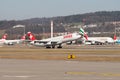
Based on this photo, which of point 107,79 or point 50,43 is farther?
point 50,43

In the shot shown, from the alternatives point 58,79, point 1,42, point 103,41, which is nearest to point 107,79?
point 58,79

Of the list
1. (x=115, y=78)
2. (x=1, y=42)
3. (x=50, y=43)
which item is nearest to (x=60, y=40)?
(x=50, y=43)

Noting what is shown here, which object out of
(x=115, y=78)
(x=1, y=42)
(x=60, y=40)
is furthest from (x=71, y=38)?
(x=115, y=78)

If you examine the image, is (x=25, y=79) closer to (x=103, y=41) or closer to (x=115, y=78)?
(x=115, y=78)

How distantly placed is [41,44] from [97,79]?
263 ft

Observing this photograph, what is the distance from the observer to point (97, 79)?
19.0 metres

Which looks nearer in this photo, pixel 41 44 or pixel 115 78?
pixel 115 78

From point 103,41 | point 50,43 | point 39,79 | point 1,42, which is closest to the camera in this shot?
point 39,79

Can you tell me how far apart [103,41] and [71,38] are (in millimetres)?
67808

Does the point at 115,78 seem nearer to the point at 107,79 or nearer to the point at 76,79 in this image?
the point at 107,79

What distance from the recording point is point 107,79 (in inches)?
750

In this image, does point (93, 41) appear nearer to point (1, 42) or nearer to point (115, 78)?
point (1, 42)

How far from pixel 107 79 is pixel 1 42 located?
13362cm

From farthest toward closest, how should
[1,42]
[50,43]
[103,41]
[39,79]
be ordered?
[103,41] < [1,42] < [50,43] < [39,79]
